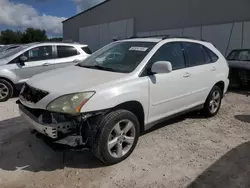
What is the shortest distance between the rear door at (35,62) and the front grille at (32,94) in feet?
12.5

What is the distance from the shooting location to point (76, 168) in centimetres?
329

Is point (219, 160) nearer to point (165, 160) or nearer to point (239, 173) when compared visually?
point (239, 173)

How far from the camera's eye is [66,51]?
7902mm

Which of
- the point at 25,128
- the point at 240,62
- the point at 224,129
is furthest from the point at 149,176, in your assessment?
the point at 240,62

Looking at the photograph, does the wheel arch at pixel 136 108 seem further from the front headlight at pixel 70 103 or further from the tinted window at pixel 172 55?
the tinted window at pixel 172 55

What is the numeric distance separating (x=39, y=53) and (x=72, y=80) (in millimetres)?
4639

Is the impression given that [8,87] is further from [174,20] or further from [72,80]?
[174,20]

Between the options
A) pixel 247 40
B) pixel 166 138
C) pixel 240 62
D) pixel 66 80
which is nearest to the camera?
pixel 66 80

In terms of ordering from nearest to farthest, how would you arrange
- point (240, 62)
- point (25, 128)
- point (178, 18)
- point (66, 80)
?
1. point (66, 80)
2. point (25, 128)
3. point (240, 62)
4. point (178, 18)

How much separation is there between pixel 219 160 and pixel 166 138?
0.98m

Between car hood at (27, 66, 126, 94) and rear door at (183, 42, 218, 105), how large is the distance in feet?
5.53

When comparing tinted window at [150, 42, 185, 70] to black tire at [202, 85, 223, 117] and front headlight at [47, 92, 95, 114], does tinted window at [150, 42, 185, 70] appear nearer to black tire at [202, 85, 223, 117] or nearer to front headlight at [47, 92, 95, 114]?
black tire at [202, 85, 223, 117]

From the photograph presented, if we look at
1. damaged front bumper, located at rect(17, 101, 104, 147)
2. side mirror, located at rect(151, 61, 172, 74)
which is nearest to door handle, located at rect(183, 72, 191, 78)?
side mirror, located at rect(151, 61, 172, 74)

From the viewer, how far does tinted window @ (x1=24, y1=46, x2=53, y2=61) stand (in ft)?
24.1
